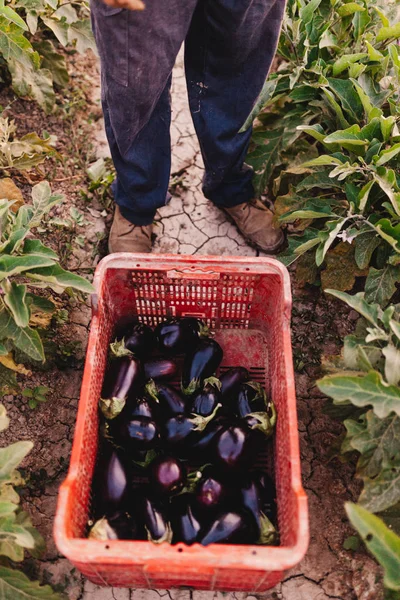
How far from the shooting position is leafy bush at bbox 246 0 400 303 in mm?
2529

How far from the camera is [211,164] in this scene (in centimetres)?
298

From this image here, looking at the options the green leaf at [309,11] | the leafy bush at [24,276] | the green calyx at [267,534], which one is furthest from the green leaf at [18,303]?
the green leaf at [309,11]

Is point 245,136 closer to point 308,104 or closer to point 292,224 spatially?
point 308,104

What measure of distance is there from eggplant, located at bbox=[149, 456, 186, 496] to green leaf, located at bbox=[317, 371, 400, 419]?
672mm

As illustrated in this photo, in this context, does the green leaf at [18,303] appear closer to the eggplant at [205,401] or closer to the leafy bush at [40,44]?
the eggplant at [205,401]

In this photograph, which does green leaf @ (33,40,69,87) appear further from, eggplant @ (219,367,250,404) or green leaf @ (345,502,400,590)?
green leaf @ (345,502,400,590)

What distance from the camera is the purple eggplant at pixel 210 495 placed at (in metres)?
→ 2.12

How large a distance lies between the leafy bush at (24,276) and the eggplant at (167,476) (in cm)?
64

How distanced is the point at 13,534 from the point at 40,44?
123 inches

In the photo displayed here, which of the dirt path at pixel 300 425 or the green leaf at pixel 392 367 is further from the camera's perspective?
the dirt path at pixel 300 425

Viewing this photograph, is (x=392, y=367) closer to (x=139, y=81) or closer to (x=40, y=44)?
(x=139, y=81)

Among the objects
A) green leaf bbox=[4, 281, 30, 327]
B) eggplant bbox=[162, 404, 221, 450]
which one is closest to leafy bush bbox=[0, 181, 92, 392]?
green leaf bbox=[4, 281, 30, 327]

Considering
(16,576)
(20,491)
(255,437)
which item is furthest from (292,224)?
(16,576)

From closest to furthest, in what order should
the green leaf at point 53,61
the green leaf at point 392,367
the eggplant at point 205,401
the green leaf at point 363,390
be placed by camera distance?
the green leaf at point 363,390
the green leaf at point 392,367
the eggplant at point 205,401
the green leaf at point 53,61
